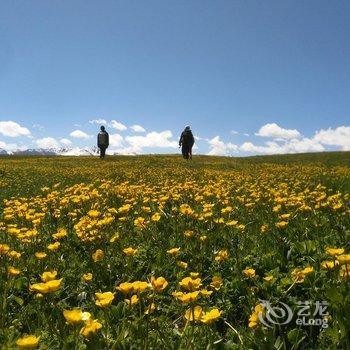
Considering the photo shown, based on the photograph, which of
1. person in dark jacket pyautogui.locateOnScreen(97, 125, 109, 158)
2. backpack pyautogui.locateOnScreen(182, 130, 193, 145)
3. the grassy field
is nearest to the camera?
the grassy field

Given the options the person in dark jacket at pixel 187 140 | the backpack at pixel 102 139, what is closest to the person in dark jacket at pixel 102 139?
the backpack at pixel 102 139

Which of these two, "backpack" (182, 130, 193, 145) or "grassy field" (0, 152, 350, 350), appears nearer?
"grassy field" (0, 152, 350, 350)

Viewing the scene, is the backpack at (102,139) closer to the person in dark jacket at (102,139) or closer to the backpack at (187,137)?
the person in dark jacket at (102,139)

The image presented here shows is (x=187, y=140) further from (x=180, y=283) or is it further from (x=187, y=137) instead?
(x=180, y=283)

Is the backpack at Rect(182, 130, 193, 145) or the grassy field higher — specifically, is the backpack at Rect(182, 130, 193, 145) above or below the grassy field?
above

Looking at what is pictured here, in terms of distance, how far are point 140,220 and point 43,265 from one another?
119cm

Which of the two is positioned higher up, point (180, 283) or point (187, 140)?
point (187, 140)

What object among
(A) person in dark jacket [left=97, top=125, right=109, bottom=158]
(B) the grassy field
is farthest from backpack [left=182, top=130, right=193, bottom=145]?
(B) the grassy field

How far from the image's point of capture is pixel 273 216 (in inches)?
272

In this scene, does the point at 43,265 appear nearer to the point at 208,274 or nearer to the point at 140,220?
A: the point at 140,220

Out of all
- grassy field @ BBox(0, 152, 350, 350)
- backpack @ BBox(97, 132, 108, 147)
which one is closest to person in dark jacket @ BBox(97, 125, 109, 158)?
backpack @ BBox(97, 132, 108, 147)

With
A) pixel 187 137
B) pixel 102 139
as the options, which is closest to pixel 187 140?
pixel 187 137

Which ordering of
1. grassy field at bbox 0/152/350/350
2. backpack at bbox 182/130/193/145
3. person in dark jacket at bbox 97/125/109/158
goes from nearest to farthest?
grassy field at bbox 0/152/350/350 < person in dark jacket at bbox 97/125/109/158 < backpack at bbox 182/130/193/145

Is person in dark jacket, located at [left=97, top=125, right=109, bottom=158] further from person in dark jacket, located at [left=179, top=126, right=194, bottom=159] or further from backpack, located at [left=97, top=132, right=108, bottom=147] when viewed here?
person in dark jacket, located at [left=179, top=126, right=194, bottom=159]
